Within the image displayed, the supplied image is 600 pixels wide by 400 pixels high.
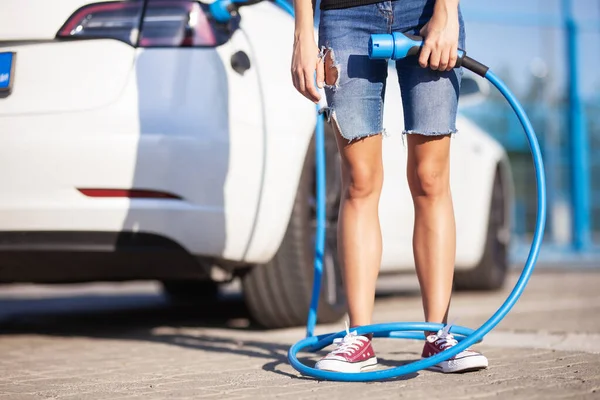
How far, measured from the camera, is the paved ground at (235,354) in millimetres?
2697

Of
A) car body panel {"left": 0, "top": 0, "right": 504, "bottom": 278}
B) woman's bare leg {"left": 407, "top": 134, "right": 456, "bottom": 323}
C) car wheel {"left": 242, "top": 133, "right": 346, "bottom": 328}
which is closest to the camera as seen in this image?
woman's bare leg {"left": 407, "top": 134, "right": 456, "bottom": 323}

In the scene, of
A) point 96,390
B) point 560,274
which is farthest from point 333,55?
point 560,274

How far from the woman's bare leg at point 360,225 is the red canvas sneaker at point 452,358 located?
0.77 feet

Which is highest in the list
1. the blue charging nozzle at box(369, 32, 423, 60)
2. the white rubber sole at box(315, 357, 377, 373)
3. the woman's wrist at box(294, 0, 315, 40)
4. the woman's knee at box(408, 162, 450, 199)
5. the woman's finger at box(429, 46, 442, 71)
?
the woman's wrist at box(294, 0, 315, 40)

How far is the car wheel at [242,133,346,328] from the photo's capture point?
4129 millimetres

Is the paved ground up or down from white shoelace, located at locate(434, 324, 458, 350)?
down

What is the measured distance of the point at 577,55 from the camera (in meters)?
14.3

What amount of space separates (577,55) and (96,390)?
12.8 m

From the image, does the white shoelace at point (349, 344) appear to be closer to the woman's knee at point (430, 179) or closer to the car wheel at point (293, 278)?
the woman's knee at point (430, 179)

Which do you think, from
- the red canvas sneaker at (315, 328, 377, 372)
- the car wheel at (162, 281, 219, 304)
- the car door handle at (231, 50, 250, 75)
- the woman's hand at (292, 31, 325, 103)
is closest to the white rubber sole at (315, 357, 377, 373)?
the red canvas sneaker at (315, 328, 377, 372)

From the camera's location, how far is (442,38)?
9.48 ft

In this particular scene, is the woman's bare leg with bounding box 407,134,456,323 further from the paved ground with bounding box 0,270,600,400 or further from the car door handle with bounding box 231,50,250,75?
the car door handle with bounding box 231,50,250,75

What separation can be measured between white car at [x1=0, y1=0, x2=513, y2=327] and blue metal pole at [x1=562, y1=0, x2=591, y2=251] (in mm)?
11232

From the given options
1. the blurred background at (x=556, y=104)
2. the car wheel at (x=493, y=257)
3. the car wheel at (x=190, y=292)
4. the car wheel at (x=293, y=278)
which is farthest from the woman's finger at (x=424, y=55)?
the blurred background at (x=556, y=104)
